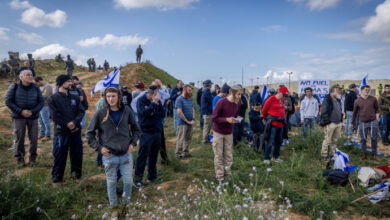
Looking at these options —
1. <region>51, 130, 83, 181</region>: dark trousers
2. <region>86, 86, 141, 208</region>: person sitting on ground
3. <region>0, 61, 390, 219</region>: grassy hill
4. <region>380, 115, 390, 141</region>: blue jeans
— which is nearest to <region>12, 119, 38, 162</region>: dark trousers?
<region>0, 61, 390, 219</region>: grassy hill

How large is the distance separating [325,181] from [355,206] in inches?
32.3

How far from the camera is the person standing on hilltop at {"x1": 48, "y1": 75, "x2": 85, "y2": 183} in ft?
14.3

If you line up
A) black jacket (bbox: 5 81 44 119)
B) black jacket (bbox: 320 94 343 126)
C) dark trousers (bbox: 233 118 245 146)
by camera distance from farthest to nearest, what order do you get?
1. dark trousers (bbox: 233 118 245 146)
2. black jacket (bbox: 320 94 343 126)
3. black jacket (bbox: 5 81 44 119)

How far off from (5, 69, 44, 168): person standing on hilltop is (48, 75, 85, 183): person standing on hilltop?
139cm

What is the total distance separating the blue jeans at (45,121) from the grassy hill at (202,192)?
2.69ft

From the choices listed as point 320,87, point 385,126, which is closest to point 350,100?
point 320,87

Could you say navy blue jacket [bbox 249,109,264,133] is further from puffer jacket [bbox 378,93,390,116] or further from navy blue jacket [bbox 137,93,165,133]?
puffer jacket [bbox 378,93,390,116]

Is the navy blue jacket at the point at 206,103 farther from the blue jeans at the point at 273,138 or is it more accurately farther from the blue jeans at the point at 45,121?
the blue jeans at the point at 45,121

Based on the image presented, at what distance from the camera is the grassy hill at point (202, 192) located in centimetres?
286

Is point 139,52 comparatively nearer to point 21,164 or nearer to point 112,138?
point 21,164

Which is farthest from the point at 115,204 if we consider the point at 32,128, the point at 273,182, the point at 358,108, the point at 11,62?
the point at 11,62

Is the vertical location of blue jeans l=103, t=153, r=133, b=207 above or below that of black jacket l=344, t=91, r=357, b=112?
below

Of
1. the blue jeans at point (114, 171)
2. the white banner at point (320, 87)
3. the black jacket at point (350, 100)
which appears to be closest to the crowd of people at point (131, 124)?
the blue jeans at point (114, 171)

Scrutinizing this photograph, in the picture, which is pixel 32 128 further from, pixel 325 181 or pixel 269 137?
pixel 325 181
